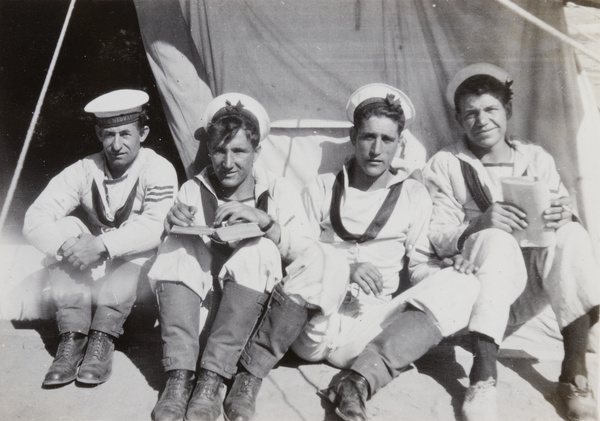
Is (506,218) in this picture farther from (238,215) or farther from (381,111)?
(238,215)

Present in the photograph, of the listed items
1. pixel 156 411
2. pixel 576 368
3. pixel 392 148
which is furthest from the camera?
pixel 392 148

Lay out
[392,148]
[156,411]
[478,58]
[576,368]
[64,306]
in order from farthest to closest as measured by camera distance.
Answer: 1. [478,58]
2. [392,148]
3. [64,306]
4. [576,368]
5. [156,411]

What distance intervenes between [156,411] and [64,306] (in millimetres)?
658

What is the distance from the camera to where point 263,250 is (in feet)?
6.90

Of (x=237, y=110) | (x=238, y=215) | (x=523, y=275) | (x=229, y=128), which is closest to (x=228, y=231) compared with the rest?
(x=238, y=215)

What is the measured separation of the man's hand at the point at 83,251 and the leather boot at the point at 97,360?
11.0 inches

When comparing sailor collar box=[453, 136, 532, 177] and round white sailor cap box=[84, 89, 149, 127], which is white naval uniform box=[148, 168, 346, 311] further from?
sailor collar box=[453, 136, 532, 177]

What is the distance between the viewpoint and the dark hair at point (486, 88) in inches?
97.4

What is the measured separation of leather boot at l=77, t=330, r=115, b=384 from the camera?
6.88 ft

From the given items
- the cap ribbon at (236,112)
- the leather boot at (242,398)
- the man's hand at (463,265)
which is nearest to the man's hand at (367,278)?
the man's hand at (463,265)

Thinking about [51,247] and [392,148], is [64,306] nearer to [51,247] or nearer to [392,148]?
[51,247]

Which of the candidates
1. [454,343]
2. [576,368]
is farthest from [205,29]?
[576,368]

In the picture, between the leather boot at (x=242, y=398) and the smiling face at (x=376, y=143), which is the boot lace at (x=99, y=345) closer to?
the leather boot at (x=242, y=398)

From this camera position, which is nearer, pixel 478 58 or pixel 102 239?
pixel 102 239
